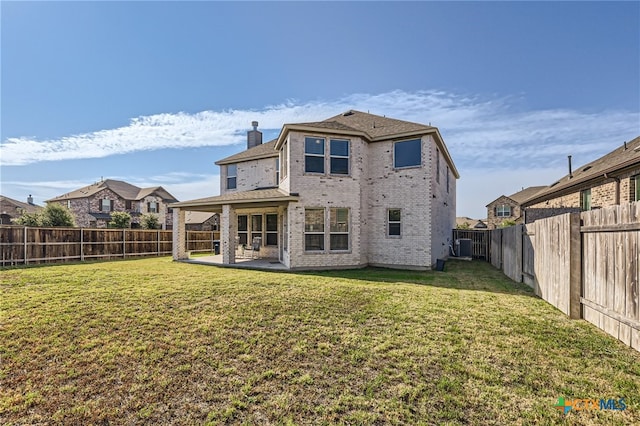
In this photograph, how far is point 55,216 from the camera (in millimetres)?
24828

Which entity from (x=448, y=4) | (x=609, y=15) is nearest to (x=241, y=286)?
(x=448, y=4)

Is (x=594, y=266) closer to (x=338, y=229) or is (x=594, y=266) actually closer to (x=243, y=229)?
(x=338, y=229)

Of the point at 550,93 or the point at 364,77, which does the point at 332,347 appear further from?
the point at 550,93

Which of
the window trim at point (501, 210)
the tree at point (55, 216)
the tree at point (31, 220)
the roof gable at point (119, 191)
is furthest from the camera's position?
the window trim at point (501, 210)

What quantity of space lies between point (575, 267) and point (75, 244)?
21164 mm

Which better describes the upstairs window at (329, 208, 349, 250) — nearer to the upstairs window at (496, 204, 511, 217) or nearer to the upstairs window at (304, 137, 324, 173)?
the upstairs window at (304, 137, 324, 173)

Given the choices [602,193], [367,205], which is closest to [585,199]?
[602,193]

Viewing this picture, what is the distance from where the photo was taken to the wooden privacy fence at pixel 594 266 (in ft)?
13.7

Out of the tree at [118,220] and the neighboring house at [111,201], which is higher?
the neighboring house at [111,201]

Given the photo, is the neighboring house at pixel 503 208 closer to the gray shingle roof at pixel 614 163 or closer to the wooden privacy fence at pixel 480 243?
the gray shingle roof at pixel 614 163

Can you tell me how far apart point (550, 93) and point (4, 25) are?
2063 centimetres

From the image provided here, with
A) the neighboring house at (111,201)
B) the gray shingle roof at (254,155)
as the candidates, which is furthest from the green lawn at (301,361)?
the neighboring house at (111,201)

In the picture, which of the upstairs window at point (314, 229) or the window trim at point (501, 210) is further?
the window trim at point (501, 210)
